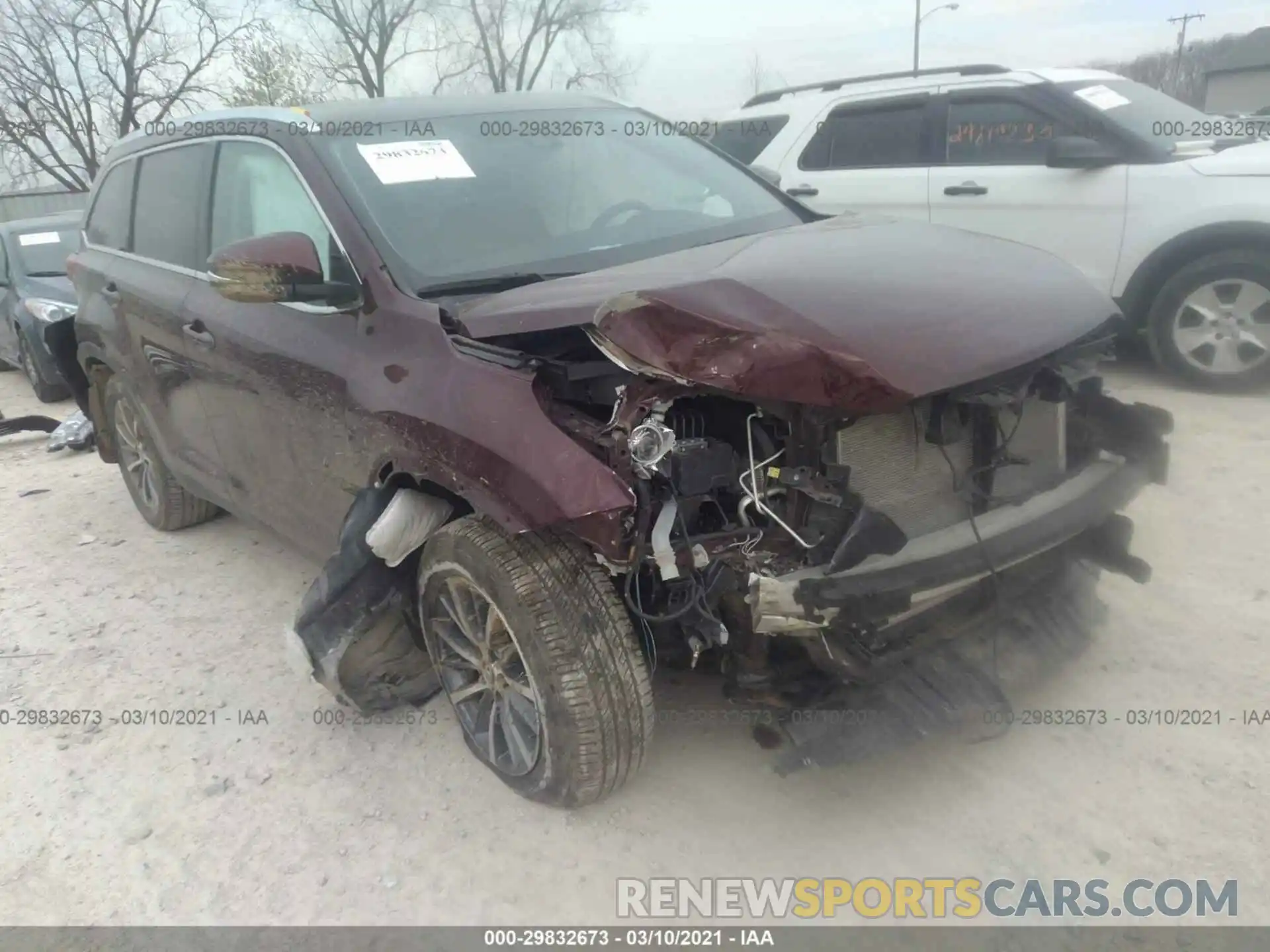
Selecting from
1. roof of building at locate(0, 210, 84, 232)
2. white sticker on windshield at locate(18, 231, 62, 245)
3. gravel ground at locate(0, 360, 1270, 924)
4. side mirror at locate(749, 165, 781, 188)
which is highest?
side mirror at locate(749, 165, 781, 188)

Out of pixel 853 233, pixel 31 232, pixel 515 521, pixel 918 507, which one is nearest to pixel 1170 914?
pixel 918 507

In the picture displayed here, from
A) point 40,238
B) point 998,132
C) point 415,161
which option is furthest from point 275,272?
point 40,238

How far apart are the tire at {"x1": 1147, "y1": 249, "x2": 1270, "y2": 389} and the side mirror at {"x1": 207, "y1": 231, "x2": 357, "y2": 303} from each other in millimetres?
4945

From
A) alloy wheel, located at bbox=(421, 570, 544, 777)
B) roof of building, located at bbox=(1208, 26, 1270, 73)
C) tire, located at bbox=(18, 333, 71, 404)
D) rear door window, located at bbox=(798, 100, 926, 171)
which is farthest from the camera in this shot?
roof of building, located at bbox=(1208, 26, 1270, 73)

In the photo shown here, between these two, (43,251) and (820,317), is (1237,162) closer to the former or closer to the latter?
(820,317)

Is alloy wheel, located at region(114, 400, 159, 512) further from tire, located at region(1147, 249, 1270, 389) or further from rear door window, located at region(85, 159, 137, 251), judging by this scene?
tire, located at region(1147, 249, 1270, 389)

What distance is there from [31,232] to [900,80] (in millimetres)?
7630

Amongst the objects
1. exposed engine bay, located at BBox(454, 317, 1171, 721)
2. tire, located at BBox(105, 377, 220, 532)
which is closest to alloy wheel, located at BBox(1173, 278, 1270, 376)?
→ exposed engine bay, located at BBox(454, 317, 1171, 721)

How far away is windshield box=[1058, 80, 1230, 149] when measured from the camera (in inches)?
231

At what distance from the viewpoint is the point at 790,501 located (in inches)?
89.7

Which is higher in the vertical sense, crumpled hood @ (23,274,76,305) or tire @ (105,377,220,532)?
crumpled hood @ (23,274,76,305)

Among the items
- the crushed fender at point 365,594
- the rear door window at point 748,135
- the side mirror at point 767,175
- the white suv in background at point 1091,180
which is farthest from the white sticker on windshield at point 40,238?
the crushed fender at point 365,594

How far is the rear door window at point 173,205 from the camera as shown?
3.82m

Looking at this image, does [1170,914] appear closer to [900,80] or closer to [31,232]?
[900,80]
